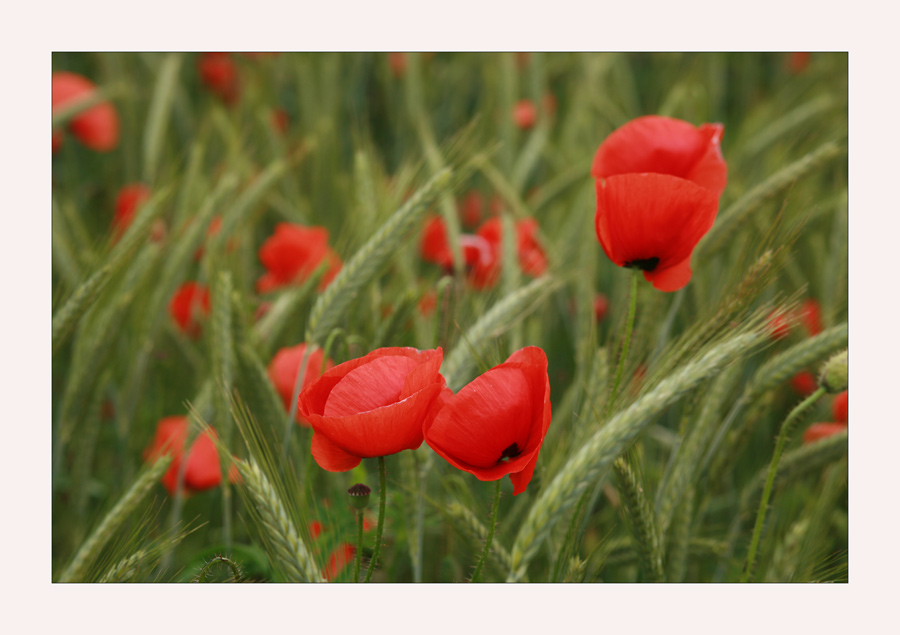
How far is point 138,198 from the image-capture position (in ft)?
4.66

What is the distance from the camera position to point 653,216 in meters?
0.58

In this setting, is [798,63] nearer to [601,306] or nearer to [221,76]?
[601,306]

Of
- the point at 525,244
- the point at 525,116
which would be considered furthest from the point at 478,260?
the point at 525,116

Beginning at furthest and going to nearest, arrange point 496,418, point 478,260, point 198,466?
1. point 478,260
2. point 198,466
3. point 496,418

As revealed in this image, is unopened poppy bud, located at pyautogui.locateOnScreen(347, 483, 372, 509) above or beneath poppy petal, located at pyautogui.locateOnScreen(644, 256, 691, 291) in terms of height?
beneath

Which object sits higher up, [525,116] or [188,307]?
[525,116]

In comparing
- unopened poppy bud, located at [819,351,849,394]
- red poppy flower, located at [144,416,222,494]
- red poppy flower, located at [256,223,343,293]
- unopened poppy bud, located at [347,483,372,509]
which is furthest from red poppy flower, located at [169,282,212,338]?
unopened poppy bud, located at [819,351,849,394]

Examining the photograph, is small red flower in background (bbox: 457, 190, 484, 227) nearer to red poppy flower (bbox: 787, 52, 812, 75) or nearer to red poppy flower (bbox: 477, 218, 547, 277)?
red poppy flower (bbox: 477, 218, 547, 277)

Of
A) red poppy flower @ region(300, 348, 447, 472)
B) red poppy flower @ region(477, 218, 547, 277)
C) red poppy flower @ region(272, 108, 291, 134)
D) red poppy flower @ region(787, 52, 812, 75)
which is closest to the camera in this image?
red poppy flower @ region(300, 348, 447, 472)

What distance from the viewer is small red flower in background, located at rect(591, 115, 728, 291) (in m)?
0.57

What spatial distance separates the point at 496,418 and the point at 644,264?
0.24 metres

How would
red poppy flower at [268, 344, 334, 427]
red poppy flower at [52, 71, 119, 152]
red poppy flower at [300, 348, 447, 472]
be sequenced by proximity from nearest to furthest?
red poppy flower at [300, 348, 447, 472]
red poppy flower at [268, 344, 334, 427]
red poppy flower at [52, 71, 119, 152]

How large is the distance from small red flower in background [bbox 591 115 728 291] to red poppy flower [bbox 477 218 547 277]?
33cm

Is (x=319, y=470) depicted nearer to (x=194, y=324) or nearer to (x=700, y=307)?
(x=194, y=324)
